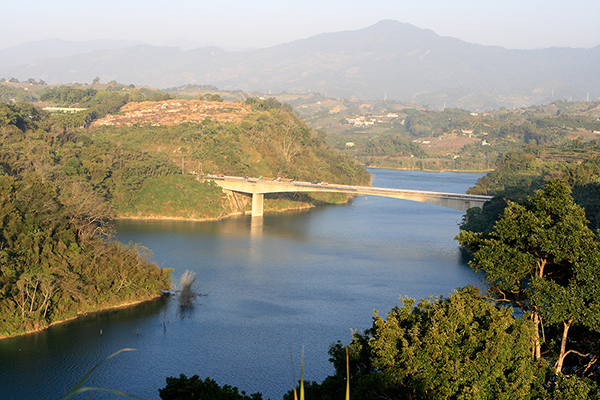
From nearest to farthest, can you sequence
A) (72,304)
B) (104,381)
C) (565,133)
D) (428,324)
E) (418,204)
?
(428,324)
(104,381)
(72,304)
(418,204)
(565,133)

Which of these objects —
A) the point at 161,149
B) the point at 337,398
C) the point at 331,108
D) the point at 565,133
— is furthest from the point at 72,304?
the point at 331,108

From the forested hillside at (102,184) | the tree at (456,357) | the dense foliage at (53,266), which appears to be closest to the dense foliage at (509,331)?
the tree at (456,357)

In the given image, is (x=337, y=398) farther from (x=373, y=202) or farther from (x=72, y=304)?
(x=373, y=202)

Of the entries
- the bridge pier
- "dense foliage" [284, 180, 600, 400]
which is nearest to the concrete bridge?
the bridge pier

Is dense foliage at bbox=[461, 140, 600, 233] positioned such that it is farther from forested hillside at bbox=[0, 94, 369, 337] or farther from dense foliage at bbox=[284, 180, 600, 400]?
forested hillside at bbox=[0, 94, 369, 337]

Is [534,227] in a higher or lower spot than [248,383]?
higher
